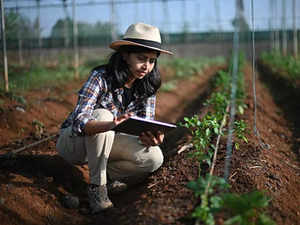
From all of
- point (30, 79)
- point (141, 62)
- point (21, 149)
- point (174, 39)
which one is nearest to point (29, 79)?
point (30, 79)

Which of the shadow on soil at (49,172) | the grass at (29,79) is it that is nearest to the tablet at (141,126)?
the shadow on soil at (49,172)

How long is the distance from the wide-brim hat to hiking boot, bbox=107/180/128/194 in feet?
3.51

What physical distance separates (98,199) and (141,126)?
61cm

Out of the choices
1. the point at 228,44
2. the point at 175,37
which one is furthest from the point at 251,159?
the point at 228,44

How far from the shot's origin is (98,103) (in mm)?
2588

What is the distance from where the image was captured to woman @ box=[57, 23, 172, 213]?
236cm

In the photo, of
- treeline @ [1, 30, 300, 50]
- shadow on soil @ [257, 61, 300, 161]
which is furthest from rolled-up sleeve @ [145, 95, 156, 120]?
treeline @ [1, 30, 300, 50]

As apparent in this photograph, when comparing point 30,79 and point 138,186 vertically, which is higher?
point 30,79

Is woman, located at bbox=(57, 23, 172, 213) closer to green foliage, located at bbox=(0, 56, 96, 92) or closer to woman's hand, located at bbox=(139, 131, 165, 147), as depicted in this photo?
woman's hand, located at bbox=(139, 131, 165, 147)

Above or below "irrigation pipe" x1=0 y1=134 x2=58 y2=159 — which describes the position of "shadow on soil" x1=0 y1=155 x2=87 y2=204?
below

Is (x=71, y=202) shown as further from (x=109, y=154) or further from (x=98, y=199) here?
(x=109, y=154)

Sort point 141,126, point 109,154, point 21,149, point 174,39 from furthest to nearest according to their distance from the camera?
point 174,39, point 21,149, point 109,154, point 141,126

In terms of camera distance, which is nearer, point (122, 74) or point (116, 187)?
point (122, 74)

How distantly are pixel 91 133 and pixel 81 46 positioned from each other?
17377 mm
